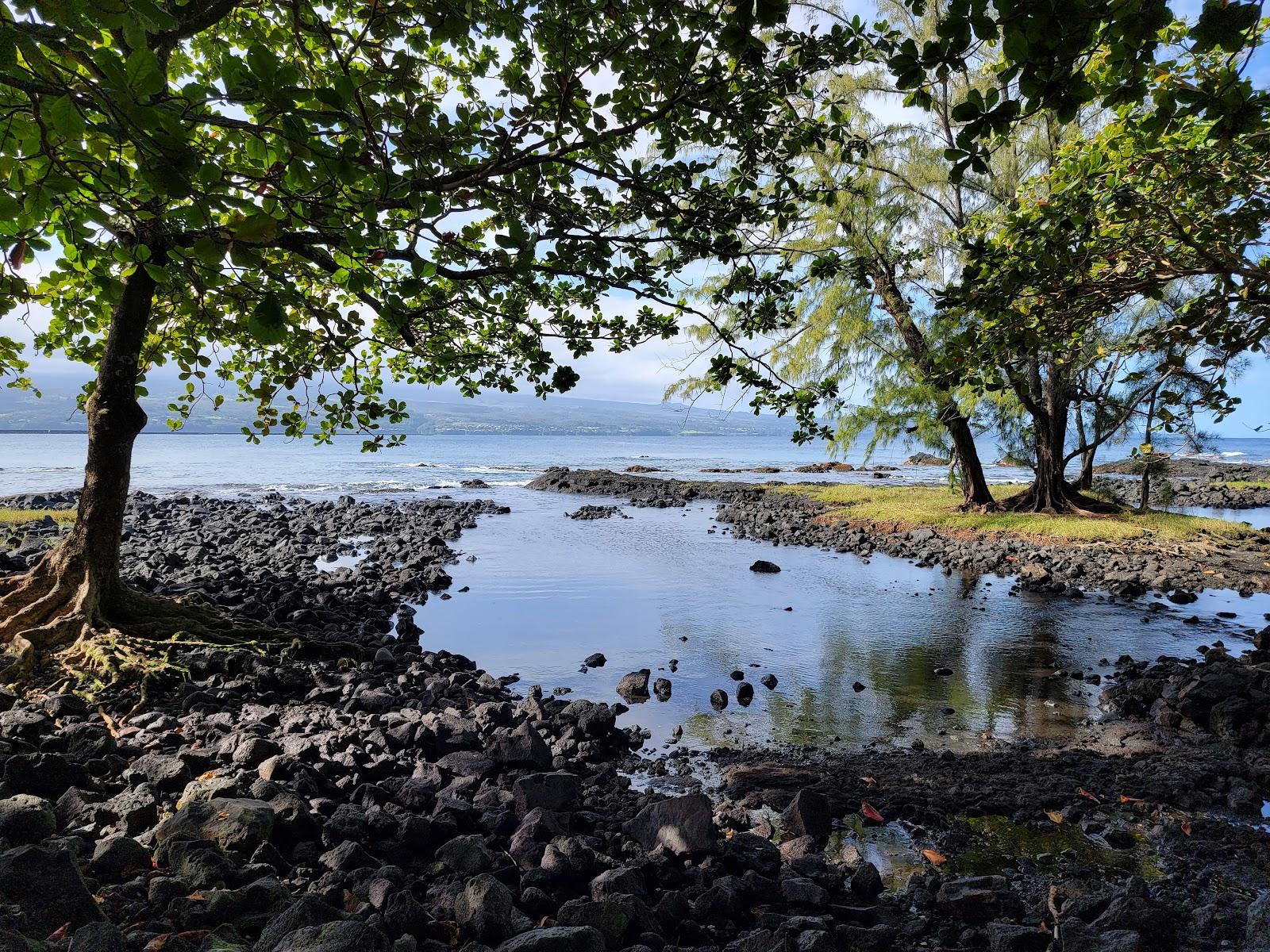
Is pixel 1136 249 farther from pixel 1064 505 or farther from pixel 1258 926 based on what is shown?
pixel 1064 505

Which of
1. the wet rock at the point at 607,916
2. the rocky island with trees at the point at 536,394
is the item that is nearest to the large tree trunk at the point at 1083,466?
the rocky island with trees at the point at 536,394

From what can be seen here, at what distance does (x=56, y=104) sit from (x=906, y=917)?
5159 millimetres

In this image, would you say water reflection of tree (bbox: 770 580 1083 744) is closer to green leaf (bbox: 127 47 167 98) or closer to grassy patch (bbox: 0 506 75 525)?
green leaf (bbox: 127 47 167 98)

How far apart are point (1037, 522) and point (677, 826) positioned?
17879 millimetres

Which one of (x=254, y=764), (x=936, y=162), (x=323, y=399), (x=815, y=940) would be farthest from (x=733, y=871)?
(x=936, y=162)

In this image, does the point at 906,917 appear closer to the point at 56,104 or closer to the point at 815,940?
the point at 815,940

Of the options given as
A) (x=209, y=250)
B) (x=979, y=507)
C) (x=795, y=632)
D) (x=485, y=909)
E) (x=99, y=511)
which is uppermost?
(x=209, y=250)

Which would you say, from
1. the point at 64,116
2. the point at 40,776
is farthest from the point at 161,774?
the point at 64,116

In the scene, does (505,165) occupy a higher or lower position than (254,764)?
higher

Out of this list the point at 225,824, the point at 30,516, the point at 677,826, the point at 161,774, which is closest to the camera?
the point at 225,824

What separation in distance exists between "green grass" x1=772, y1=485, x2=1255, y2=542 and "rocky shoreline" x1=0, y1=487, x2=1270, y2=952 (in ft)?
36.6

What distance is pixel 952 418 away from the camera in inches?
829

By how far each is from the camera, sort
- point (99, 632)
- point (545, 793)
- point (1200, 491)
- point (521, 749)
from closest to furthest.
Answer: point (545, 793) → point (521, 749) → point (99, 632) → point (1200, 491)

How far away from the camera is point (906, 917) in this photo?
3814 millimetres
